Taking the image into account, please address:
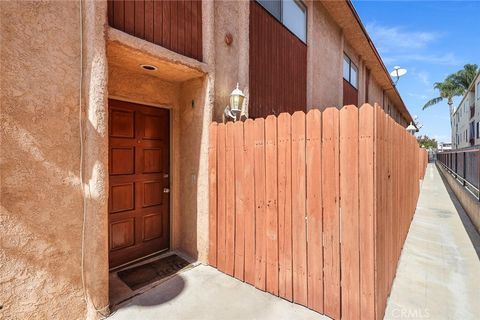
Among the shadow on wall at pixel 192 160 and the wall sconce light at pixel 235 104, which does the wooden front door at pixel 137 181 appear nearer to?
the shadow on wall at pixel 192 160

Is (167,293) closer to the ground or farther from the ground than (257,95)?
closer to the ground

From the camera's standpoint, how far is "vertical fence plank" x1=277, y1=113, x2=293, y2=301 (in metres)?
3.09

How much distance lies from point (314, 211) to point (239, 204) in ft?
3.65

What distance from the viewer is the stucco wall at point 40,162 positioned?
7.46 feet

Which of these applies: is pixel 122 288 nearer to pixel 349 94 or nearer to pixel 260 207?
pixel 260 207

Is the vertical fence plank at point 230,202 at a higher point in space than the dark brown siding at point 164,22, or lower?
lower

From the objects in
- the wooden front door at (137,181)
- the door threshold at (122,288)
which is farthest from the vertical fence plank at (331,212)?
the wooden front door at (137,181)

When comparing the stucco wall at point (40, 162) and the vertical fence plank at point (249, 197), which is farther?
the vertical fence plank at point (249, 197)

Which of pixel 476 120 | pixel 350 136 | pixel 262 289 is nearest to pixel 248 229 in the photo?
pixel 262 289

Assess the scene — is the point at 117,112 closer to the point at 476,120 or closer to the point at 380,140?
the point at 380,140

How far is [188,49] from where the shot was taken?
3807mm

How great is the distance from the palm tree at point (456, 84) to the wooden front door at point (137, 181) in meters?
39.8

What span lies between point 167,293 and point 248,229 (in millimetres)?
1300

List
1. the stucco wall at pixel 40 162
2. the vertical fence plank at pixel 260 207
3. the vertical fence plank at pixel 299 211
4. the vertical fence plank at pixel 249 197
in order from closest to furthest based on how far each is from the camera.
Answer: the stucco wall at pixel 40 162 < the vertical fence plank at pixel 299 211 < the vertical fence plank at pixel 260 207 < the vertical fence plank at pixel 249 197
